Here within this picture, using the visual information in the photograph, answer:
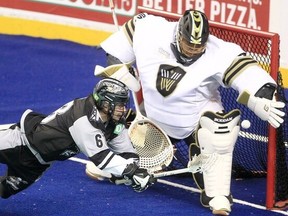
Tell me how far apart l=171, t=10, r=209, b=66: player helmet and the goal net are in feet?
1.08

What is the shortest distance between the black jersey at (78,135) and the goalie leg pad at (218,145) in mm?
447

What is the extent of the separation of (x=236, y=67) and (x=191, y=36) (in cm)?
32

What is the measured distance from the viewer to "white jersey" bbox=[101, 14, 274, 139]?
618 centimetres

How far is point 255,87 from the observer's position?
6.06 meters

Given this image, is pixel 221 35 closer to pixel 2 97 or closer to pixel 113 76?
pixel 113 76

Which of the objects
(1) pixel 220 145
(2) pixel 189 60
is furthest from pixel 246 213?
(2) pixel 189 60

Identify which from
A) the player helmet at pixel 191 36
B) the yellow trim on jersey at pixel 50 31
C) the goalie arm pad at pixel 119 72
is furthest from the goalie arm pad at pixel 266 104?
the yellow trim on jersey at pixel 50 31

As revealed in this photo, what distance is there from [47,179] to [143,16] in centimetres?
124

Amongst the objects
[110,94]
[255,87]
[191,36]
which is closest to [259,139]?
[255,87]

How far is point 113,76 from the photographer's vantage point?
6531mm

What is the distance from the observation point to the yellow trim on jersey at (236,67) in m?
6.12

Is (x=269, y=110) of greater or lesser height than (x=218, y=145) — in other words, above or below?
above

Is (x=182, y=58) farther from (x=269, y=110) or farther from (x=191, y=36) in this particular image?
(x=269, y=110)

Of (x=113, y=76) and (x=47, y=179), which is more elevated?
(x=113, y=76)
